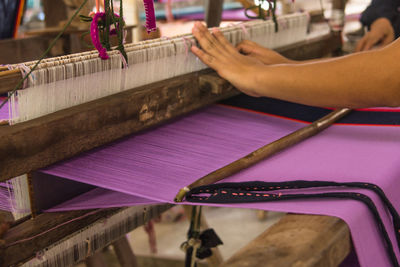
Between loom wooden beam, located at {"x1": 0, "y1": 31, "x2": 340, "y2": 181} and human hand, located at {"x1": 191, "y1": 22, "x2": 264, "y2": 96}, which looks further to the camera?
human hand, located at {"x1": 191, "y1": 22, "x2": 264, "y2": 96}

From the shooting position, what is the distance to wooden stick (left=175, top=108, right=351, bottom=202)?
98cm

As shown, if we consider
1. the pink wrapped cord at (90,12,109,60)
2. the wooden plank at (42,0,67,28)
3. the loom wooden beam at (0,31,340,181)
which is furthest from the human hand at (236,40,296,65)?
the wooden plank at (42,0,67,28)

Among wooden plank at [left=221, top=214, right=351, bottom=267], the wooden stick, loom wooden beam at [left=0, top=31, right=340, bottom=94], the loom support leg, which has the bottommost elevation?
the loom support leg

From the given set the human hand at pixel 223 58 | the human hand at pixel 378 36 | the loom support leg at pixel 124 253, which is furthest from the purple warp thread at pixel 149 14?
the human hand at pixel 378 36

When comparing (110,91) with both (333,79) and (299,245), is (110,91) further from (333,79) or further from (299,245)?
(299,245)

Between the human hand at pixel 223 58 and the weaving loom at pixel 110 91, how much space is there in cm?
3

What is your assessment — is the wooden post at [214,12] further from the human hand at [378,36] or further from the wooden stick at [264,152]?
the wooden stick at [264,152]

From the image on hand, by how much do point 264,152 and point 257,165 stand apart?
42 mm

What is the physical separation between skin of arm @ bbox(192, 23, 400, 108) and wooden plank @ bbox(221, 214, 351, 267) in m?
0.37

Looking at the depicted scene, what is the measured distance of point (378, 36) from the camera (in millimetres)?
2084

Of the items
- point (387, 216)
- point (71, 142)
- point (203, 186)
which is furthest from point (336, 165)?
point (71, 142)

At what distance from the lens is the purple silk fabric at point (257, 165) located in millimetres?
882

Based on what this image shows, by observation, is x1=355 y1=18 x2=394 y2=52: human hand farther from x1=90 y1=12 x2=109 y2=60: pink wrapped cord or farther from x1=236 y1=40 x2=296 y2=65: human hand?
x1=90 y1=12 x2=109 y2=60: pink wrapped cord

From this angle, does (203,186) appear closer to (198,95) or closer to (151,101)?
(151,101)
